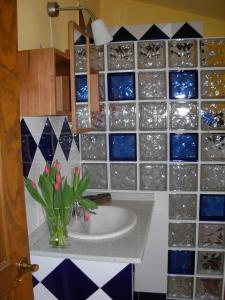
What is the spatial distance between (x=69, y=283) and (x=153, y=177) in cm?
91

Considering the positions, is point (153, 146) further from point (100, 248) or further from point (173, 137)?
point (100, 248)

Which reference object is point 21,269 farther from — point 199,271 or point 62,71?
point 199,271

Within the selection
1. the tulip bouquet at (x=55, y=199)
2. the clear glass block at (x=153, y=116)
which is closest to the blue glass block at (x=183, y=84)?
the clear glass block at (x=153, y=116)

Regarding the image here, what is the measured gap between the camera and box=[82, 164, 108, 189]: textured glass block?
185 centimetres

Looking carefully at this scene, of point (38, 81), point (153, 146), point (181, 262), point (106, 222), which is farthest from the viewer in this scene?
point (181, 262)

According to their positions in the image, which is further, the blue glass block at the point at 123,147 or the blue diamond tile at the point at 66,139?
the blue glass block at the point at 123,147

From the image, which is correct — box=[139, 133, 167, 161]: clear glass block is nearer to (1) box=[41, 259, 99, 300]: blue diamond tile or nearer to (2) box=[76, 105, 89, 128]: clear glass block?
(2) box=[76, 105, 89, 128]: clear glass block

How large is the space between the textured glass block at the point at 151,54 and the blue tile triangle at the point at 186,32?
12cm

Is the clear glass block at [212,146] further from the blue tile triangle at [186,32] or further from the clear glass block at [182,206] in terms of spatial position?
the blue tile triangle at [186,32]

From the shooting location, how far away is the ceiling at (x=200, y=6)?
164 cm

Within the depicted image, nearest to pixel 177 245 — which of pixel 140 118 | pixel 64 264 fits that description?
pixel 140 118

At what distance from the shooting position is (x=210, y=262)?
1.88 m

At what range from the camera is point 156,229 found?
6.13 ft

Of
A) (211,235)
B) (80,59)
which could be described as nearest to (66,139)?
(80,59)
